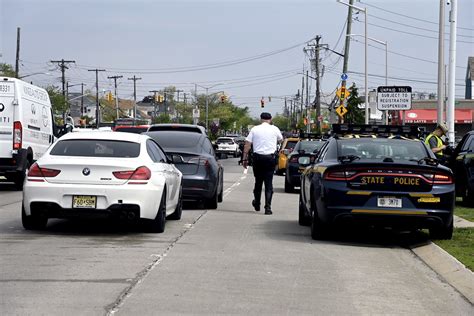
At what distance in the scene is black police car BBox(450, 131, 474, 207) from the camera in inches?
668

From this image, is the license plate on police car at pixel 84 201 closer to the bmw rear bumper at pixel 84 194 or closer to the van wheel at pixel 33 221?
the bmw rear bumper at pixel 84 194

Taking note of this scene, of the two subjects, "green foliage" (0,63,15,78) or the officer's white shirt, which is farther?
"green foliage" (0,63,15,78)

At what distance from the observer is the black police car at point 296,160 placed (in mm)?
21969

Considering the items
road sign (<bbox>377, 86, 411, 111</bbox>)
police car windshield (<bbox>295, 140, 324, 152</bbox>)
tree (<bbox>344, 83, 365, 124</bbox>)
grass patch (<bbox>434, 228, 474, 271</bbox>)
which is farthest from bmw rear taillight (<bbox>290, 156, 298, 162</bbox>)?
tree (<bbox>344, 83, 365, 124</bbox>)

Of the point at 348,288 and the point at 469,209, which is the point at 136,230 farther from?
the point at 469,209

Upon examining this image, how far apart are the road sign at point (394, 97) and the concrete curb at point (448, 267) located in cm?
1300

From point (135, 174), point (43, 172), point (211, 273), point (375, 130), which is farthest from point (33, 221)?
point (375, 130)

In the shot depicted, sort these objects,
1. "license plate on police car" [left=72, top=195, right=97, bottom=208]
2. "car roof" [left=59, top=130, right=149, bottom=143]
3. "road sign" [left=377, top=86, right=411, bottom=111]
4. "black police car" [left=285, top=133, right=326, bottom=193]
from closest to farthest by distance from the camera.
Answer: "license plate on police car" [left=72, top=195, right=97, bottom=208] < "car roof" [left=59, top=130, right=149, bottom=143] < "black police car" [left=285, top=133, right=326, bottom=193] < "road sign" [left=377, top=86, right=411, bottom=111]

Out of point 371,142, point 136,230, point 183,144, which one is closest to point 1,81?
point 183,144

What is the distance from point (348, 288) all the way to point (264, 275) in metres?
0.96

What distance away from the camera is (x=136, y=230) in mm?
12023

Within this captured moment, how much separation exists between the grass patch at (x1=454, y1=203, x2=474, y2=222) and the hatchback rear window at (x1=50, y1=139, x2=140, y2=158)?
631 cm

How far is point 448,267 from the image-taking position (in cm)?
939

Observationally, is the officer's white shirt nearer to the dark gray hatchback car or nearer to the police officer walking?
the police officer walking
